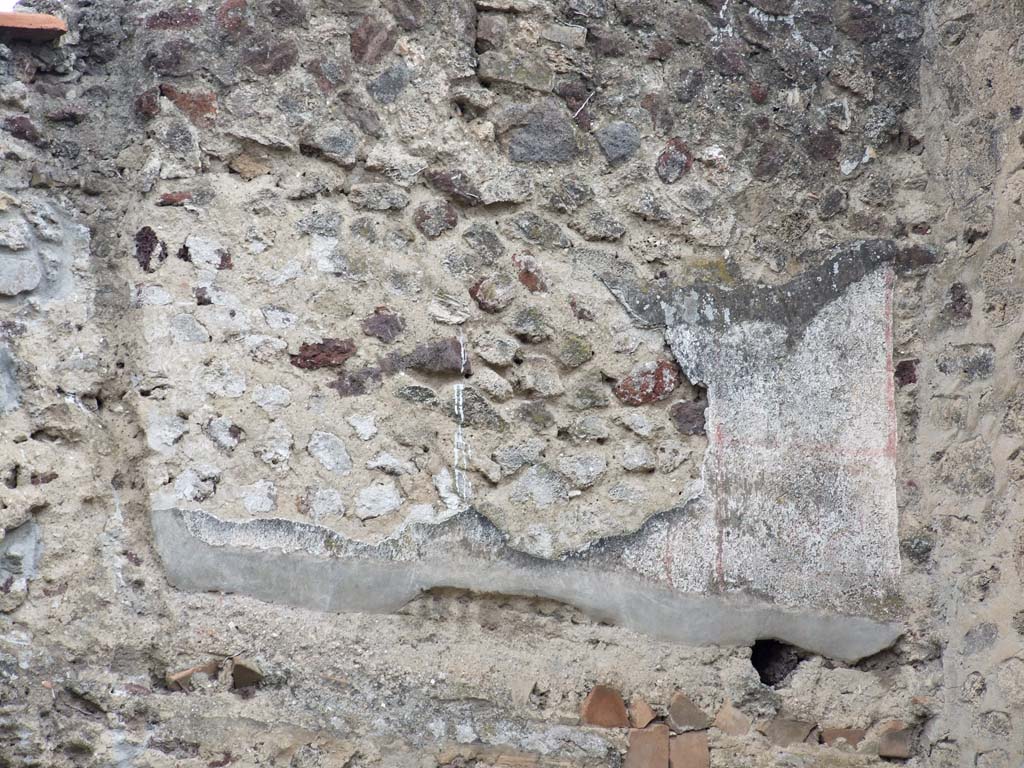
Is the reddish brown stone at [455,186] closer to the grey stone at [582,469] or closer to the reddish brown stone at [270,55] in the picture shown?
the reddish brown stone at [270,55]

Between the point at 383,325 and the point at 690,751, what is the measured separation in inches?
48.6

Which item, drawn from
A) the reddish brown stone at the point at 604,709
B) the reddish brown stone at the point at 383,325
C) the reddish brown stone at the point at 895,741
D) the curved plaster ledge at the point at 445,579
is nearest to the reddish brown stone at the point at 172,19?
the reddish brown stone at the point at 383,325

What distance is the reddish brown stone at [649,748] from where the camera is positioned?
118 inches

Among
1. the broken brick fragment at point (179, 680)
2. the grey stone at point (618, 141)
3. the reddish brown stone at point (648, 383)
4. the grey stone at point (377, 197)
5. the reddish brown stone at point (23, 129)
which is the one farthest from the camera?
the grey stone at point (618, 141)

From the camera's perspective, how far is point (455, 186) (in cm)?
314

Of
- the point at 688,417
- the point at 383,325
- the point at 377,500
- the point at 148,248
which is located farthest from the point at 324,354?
the point at 688,417

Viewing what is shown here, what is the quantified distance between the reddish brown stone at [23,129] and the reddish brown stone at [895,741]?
243cm

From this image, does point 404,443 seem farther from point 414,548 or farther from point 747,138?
point 747,138

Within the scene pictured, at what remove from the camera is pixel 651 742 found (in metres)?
3.03

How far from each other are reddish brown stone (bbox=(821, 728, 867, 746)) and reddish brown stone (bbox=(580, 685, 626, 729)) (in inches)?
20.3

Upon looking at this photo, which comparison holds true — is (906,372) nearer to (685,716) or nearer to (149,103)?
(685,716)

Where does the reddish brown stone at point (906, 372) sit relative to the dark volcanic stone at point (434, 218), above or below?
below

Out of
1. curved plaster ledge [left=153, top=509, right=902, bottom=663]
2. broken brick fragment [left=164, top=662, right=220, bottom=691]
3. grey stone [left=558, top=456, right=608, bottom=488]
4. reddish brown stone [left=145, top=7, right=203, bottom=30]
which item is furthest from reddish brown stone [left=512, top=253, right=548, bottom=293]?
broken brick fragment [left=164, top=662, right=220, bottom=691]

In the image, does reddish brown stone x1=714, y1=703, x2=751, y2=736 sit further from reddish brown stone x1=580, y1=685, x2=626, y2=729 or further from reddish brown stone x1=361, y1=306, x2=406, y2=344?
reddish brown stone x1=361, y1=306, x2=406, y2=344
